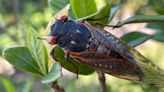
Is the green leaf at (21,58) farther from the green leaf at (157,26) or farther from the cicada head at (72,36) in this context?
the green leaf at (157,26)

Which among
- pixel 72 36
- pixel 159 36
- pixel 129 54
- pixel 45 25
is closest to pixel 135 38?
pixel 129 54

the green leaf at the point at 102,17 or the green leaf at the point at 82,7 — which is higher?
the green leaf at the point at 82,7

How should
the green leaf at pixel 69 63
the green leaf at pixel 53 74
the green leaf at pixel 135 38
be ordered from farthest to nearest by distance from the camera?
the green leaf at pixel 135 38
the green leaf at pixel 69 63
the green leaf at pixel 53 74

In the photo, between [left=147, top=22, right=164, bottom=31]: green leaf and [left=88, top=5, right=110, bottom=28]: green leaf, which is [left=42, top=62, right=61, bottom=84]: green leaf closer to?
[left=88, top=5, right=110, bottom=28]: green leaf

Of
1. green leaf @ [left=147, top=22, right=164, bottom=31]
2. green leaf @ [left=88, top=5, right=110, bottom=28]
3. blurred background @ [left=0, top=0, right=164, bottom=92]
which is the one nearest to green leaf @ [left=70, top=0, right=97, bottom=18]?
green leaf @ [left=88, top=5, right=110, bottom=28]

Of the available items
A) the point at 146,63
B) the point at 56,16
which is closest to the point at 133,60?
the point at 146,63

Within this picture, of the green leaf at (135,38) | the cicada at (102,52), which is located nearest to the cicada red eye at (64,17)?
the cicada at (102,52)

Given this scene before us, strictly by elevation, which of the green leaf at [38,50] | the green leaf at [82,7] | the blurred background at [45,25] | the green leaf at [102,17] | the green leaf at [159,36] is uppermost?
the green leaf at [82,7]
